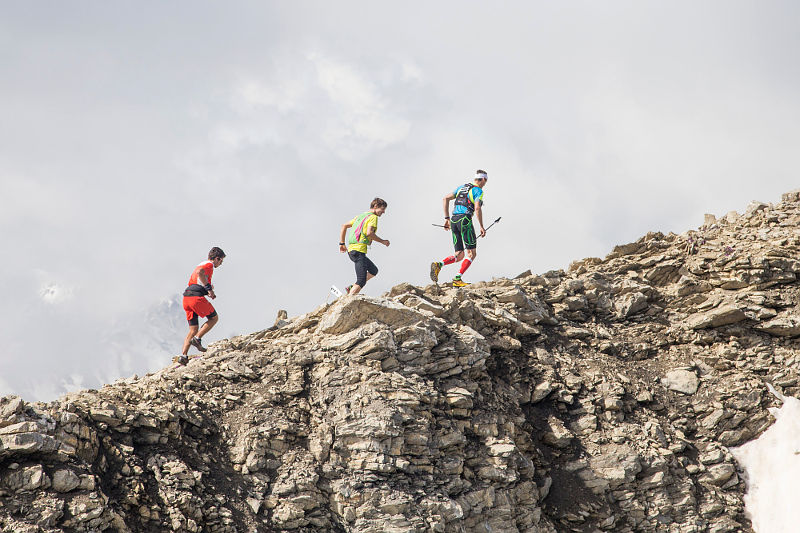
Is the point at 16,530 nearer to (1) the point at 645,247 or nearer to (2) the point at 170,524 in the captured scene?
(2) the point at 170,524

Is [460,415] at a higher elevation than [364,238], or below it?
below

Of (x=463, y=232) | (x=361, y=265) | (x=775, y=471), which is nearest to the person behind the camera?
(x=775, y=471)

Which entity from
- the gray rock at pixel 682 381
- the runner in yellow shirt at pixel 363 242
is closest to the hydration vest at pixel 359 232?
the runner in yellow shirt at pixel 363 242

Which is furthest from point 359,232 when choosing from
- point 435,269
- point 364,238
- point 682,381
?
point 682,381

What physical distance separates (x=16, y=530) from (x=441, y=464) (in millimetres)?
7605

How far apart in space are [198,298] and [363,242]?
4197 millimetres

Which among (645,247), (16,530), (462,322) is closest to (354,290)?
(462,322)

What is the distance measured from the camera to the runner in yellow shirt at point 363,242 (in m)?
17.0

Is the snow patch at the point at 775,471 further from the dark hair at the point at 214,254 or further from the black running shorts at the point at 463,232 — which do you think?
the dark hair at the point at 214,254

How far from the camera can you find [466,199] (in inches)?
762

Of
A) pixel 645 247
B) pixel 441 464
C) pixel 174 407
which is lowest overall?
pixel 441 464

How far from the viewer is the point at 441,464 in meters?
14.0

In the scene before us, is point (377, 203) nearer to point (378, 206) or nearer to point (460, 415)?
point (378, 206)

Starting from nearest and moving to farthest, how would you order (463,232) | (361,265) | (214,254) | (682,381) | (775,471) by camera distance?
(214,254) < (775,471) < (361,265) < (682,381) < (463,232)
